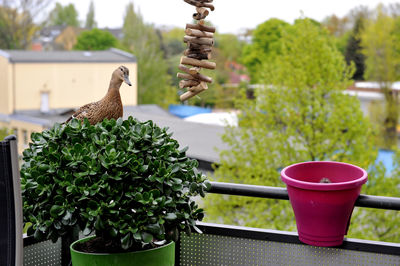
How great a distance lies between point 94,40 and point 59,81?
35.0 feet

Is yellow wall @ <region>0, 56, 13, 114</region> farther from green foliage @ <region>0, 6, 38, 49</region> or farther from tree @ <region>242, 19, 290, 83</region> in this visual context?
tree @ <region>242, 19, 290, 83</region>

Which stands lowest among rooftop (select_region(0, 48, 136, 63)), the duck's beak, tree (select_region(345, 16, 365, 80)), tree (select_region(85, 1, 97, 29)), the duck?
the duck

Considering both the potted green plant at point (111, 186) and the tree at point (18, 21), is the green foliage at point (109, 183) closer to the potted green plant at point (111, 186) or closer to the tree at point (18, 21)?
the potted green plant at point (111, 186)

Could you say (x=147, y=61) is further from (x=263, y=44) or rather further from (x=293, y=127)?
(x=293, y=127)

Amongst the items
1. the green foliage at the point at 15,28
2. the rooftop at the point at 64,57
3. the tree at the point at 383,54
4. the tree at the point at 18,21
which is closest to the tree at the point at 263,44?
the tree at the point at 383,54

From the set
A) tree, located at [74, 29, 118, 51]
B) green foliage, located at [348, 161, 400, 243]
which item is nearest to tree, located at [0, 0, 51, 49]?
tree, located at [74, 29, 118, 51]

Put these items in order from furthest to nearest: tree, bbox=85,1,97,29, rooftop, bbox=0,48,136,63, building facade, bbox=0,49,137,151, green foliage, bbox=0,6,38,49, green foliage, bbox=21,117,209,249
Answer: tree, bbox=85,1,97,29, green foliage, bbox=0,6,38,49, rooftop, bbox=0,48,136,63, building facade, bbox=0,49,137,151, green foliage, bbox=21,117,209,249

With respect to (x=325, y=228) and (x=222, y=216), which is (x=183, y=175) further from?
(x=222, y=216)

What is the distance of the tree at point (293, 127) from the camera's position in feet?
29.5

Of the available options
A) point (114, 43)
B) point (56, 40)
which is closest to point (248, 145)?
point (114, 43)

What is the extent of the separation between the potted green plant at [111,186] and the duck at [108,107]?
0.10m

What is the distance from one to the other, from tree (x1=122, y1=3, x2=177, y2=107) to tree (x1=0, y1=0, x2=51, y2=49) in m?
4.85

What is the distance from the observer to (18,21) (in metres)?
21.8

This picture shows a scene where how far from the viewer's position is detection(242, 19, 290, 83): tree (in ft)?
76.2
